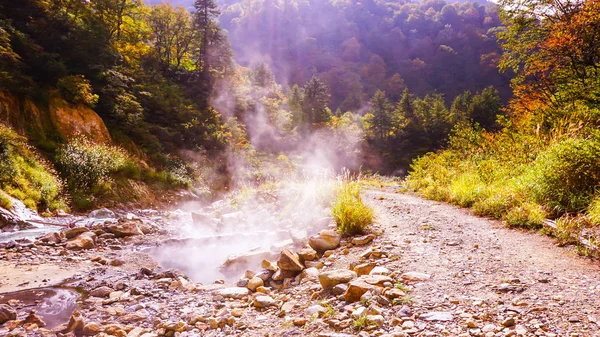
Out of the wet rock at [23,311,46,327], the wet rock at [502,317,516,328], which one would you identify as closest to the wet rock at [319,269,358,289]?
the wet rock at [502,317,516,328]

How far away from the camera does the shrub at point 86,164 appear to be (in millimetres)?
10500

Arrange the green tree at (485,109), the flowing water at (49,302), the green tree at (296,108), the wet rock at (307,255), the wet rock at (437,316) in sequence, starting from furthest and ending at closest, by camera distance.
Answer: the green tree at (296,108)
the green tree at (485,109)
the wet rock at (307,255)
the flowing water at (49,302)
the wet rock at (437,316)

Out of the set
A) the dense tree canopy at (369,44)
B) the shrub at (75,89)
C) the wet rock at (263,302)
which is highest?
the dense tree canopy at (369,44)

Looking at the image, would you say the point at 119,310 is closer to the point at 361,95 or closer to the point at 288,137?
the point at 288,137

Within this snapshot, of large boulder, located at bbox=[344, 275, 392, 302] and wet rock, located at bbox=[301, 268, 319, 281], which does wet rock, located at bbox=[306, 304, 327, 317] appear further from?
wet rock, located at bbox=[301, 268, 319, 281]

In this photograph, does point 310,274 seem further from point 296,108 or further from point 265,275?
point 296,108

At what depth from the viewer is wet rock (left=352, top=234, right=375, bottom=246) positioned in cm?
440

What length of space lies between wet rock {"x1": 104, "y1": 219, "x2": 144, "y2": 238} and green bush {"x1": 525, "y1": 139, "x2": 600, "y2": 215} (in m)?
8.38

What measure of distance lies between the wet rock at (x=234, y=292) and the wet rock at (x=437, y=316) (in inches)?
81.1

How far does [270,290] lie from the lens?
11.7ft

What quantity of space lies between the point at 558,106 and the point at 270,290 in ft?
33.8

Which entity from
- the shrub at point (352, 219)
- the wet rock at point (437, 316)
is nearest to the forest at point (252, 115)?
the shrub at point (352, 219)

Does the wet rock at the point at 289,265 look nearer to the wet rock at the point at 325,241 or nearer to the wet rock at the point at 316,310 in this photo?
the wet rock at the point at 325,241

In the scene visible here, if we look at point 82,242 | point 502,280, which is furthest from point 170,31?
point 502,280
